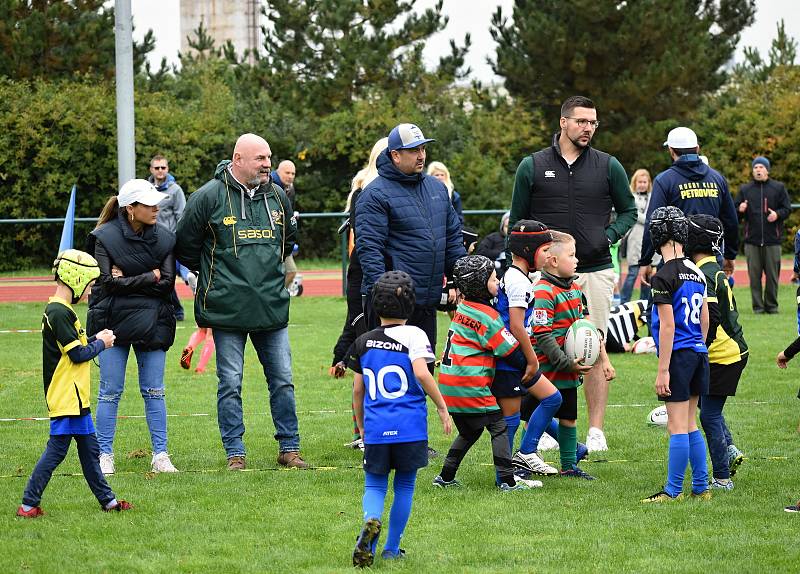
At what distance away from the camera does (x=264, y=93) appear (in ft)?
110

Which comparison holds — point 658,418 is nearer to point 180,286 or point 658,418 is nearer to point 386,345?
point 386,345

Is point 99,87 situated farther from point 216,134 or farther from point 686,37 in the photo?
point 686,37

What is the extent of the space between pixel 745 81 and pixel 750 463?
98.5ft

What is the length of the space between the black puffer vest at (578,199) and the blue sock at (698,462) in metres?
1.90

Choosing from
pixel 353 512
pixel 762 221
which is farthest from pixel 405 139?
pixel 762 221

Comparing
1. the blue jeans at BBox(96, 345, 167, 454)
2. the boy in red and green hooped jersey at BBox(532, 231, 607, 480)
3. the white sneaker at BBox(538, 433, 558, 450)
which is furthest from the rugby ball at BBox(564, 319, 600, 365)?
the blue jeans at BBox(96, 345, 167, 454)

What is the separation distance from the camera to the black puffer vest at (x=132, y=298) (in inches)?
310

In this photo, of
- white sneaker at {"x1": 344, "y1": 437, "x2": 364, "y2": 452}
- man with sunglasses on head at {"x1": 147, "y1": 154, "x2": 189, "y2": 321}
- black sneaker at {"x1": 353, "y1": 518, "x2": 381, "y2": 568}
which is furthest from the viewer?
man with sunglasses on head at {"x1": 147, "y1": 154, "x2": 189, "y2": 321}

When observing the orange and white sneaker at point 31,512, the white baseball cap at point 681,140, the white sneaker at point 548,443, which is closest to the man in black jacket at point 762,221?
the white baseball cap at point 681,140

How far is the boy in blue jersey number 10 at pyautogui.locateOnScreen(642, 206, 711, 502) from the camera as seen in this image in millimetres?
6820

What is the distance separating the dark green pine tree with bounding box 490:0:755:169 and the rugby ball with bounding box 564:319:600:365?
26157 millimetres

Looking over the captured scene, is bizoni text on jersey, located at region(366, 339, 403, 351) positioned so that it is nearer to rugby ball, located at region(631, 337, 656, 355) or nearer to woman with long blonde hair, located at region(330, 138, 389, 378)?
woman with long blonde hair, located at region(330, 138, 389, 378)

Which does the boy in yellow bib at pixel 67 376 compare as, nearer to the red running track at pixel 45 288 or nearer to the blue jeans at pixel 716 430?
the blue jeans at pixel 716 430

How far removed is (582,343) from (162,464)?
2.73 m
